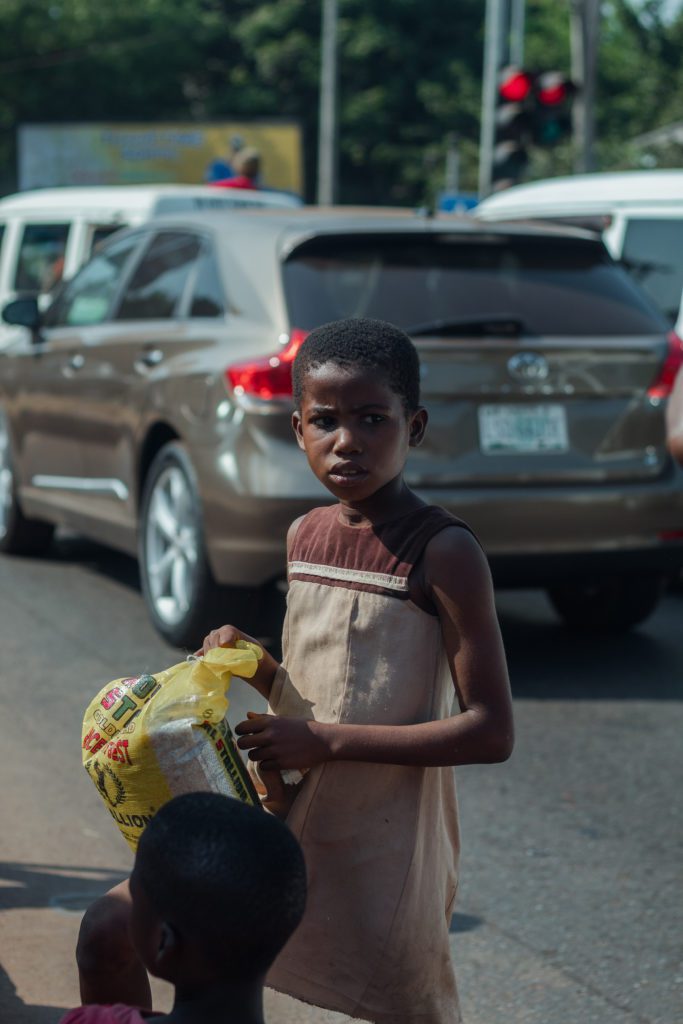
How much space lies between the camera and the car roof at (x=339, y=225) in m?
6.25

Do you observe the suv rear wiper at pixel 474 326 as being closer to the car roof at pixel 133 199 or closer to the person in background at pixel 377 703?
the person in background at pixel 377 703

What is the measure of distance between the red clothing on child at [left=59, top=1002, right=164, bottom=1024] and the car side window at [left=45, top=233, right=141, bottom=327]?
5.83 metres

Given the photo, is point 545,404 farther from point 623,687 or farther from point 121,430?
point 121,430

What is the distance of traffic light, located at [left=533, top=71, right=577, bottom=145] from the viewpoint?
52.0 ft

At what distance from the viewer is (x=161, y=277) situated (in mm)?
7156

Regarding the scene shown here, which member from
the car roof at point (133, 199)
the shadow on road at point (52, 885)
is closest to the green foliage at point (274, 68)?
the car roof at point (133, 199)

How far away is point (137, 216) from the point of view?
12203 millimetres

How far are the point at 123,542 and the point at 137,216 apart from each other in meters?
5.60

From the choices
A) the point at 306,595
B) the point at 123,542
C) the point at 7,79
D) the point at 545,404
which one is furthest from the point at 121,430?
the point at 7,79

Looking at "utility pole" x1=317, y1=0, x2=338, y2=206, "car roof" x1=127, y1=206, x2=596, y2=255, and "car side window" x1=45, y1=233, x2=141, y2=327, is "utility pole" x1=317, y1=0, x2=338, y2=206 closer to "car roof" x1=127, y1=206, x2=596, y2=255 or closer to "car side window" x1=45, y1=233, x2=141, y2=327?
"car side window" x1=45, y1=233, x2=141, y2=327

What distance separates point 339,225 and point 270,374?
74 centimetres

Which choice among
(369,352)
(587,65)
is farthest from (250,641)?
(587,65)

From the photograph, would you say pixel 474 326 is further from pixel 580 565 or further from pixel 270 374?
pixel 580 565

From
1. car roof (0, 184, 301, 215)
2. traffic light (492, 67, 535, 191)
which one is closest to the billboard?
traffic light (492, 67, 535, 191)
